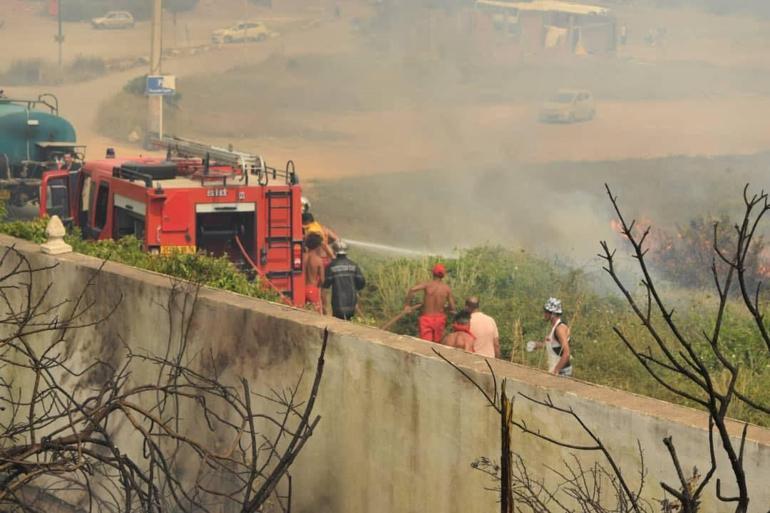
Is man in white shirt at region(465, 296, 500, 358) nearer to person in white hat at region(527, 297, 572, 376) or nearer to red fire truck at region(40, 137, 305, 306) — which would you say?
person in white hat at region(527, 297, 572, 376)

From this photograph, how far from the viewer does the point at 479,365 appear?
6.70m

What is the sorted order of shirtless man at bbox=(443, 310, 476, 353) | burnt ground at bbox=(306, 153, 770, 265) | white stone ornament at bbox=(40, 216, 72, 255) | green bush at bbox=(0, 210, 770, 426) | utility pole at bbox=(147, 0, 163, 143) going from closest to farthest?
white stone ornament at bbox=(40, 216, 72, 255) < green bush at bbox=(0, 210, 770, 426) < shirtless man at bbox=(443, 310, 476, 353) < burnt ground at bbox=(306, 153, 770, 265) < utility pole at bbox=(147, 0, 163, 143)

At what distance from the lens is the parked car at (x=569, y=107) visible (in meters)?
36.5

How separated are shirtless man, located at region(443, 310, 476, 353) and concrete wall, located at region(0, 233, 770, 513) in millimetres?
2809

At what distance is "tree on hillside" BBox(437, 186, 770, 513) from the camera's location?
3.36 m

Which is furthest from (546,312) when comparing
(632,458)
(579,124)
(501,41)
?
(501,41)

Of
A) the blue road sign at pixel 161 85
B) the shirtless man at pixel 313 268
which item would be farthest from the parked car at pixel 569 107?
the shirtless man at pixel 313 268

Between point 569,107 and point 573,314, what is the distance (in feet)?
78.5

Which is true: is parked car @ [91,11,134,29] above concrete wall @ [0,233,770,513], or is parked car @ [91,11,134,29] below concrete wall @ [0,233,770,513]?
above

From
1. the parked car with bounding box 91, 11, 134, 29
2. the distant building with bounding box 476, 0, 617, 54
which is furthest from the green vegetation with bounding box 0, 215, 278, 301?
the parked car with bounding box 91, 11, 134, 29

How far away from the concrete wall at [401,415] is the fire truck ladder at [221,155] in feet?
20.0

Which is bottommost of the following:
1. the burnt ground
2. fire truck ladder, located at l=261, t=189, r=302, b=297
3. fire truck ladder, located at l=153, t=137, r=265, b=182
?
the burnt ground

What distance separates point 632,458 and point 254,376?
2635mm

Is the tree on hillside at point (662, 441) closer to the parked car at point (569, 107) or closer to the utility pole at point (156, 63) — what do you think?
the utility pole at point (156, 63)
